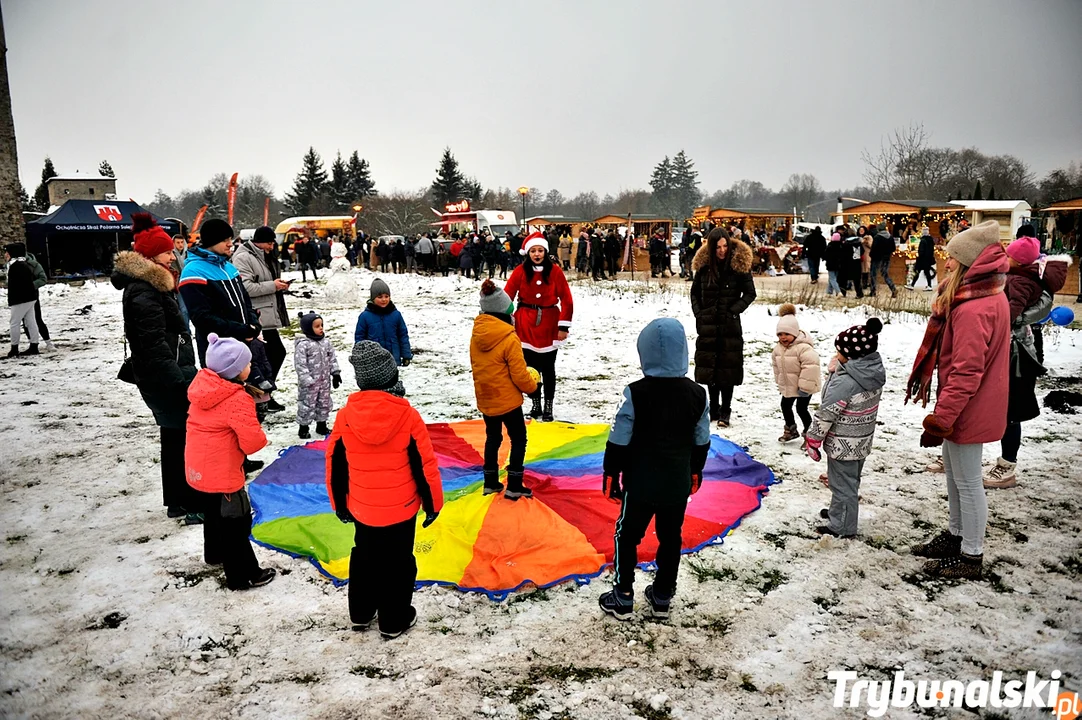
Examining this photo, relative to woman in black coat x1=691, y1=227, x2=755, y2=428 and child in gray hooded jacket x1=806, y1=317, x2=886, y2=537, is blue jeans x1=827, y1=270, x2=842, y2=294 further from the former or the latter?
child in gray hooded jacket x1=806, y1=317, x2=886, y2=537

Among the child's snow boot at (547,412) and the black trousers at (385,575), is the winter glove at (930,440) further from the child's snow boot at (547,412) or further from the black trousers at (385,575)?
the child's snow boot at (547,412)

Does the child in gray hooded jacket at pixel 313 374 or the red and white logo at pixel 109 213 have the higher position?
the red and white logo at pixel 109 213

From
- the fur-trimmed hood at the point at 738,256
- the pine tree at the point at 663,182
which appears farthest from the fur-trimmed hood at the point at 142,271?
the pine tree at the point at 663,182

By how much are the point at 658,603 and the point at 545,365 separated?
3.91 metres

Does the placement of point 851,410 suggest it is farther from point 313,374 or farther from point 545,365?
point 313,374

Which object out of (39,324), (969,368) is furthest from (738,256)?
(39,324)

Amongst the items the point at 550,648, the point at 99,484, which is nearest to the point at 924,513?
the point at 550,648

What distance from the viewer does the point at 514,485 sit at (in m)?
5.16

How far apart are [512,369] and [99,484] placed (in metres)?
3.89

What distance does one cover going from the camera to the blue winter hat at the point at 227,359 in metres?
3.92

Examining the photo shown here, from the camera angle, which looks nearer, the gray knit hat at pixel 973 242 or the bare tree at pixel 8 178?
the gray knit hat at pixel 973 242

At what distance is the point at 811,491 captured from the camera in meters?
5.43

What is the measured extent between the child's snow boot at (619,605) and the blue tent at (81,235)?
27.3m

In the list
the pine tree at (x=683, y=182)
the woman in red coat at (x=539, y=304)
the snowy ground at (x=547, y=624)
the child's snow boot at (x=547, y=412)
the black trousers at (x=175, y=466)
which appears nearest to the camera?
the snowy ground at (x=547, y=624)
